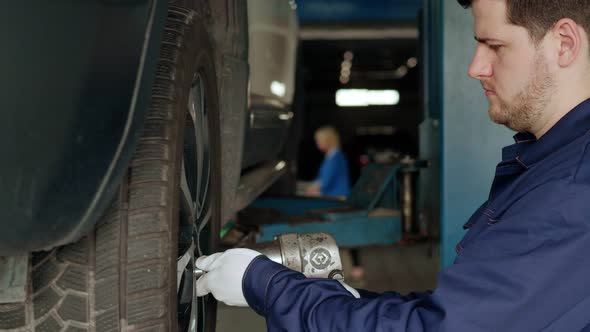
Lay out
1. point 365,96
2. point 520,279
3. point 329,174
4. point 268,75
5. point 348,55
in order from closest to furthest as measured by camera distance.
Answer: point 520,279
point 268,75
point 329,174
point 348,55
point 365,96

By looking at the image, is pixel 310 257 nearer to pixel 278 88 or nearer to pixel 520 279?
pixel 520 279

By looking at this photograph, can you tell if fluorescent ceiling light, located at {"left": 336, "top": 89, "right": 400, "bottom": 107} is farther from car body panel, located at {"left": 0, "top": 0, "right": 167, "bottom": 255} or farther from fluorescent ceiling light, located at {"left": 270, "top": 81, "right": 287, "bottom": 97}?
car body panel, located at {"left": 0, "top": 0, "right": 167, "bottom": 255}

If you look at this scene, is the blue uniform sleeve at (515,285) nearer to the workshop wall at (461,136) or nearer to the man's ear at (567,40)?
the man's ear at (567,40)

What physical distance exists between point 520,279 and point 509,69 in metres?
0.41

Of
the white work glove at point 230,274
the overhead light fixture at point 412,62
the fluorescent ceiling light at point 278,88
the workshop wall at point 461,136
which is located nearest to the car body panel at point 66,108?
the white work glove at point 230,274

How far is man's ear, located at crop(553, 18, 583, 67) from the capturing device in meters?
1.19

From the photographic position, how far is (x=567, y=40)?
121 cm

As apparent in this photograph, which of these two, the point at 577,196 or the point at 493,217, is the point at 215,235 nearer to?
the point at 493,217

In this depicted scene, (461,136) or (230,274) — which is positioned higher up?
(461,136)

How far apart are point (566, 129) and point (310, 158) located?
16.2 metres

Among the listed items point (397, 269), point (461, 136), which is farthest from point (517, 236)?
point (397, 269)

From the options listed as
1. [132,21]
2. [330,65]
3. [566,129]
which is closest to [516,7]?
[566,129]

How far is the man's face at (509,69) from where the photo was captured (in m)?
1.23

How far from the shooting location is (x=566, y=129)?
1217 mm
